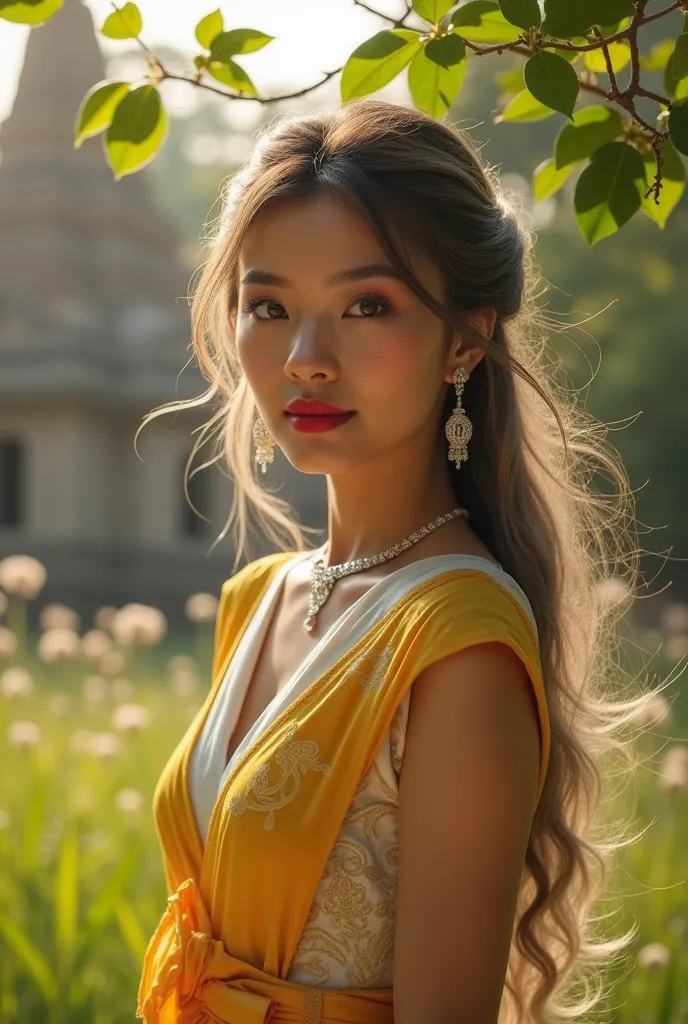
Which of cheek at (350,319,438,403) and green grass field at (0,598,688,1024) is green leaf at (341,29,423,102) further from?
green grass field at (0,598,688,1024)

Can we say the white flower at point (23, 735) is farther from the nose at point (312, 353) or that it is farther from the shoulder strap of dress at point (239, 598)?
the nose at point (312, 353)

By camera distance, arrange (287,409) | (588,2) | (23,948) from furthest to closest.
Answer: (23,948) → (287,409) → (588,2)

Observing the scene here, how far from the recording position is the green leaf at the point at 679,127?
4.56ft

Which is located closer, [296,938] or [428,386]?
[296,938]

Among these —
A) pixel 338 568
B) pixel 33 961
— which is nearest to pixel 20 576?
pixel 33 961

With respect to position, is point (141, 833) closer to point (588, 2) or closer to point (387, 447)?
point (387, 447)

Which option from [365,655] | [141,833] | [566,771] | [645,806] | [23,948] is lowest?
[645,806]

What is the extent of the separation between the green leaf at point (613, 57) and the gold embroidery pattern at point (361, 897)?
0.96 meters

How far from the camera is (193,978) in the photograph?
158cm

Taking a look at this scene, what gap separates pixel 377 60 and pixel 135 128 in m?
0.31

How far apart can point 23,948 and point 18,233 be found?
14.6m

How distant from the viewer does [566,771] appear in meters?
1.64

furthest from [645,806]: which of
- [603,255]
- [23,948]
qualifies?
[603,255]

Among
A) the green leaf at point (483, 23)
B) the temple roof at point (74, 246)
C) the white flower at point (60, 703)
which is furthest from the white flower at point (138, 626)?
the temple roof at point (74, 246)
